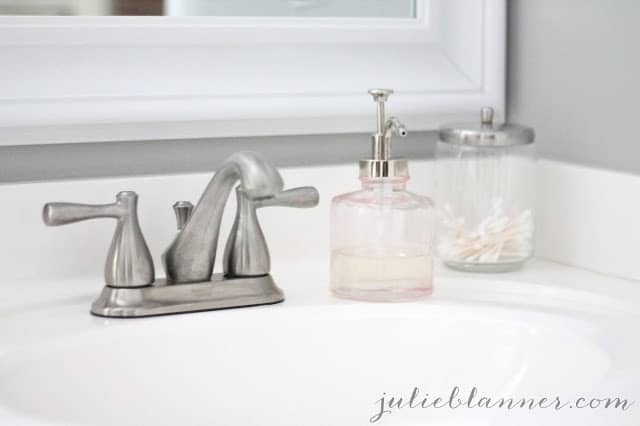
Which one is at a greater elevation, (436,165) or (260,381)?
(436,165)

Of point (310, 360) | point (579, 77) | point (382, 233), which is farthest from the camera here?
→ point (579, 77)

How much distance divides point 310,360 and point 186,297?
13cm

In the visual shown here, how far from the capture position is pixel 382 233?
1092 mm

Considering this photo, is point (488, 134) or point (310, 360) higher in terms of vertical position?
point (488, 134)

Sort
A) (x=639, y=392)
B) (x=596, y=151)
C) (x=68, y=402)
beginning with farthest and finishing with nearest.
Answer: (x=596, y=151)
(x=68, y=402)
(x=639, y=392)

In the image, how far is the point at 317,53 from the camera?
1.20m

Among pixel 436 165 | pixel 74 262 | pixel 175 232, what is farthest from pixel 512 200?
pixel 74 262

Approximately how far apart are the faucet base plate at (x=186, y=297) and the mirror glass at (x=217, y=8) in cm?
28

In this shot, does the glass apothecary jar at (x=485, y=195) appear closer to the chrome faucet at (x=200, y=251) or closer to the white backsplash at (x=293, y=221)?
the white backsplash at (x=293, y=221)

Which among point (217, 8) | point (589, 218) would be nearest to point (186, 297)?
point (217, 8)

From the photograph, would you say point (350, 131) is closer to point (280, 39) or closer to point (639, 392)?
point (280, 39)

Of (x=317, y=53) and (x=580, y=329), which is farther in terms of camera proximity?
(x=317, y=53)

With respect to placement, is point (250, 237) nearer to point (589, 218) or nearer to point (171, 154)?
point (171, 154)

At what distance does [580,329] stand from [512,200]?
26 centimetres
